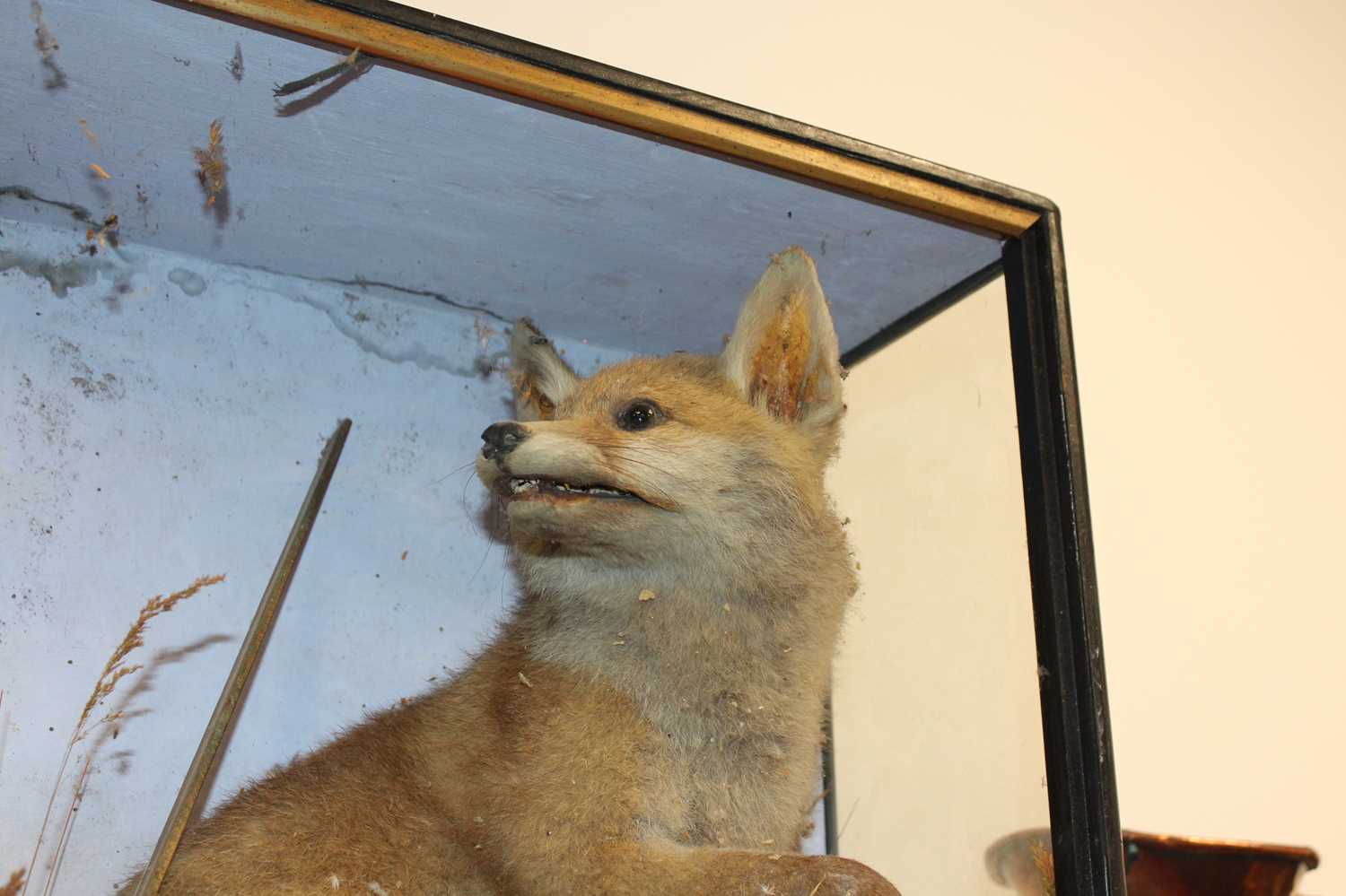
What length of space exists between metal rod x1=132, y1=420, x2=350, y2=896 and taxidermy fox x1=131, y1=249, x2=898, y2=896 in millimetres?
57

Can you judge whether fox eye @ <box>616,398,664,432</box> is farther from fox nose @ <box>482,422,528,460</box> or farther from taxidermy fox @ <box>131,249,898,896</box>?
fox nose @ <box>482,422,528,460</box>

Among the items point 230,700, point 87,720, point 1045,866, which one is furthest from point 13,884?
point 1045,866

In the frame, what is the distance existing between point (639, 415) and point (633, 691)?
372 millimetres

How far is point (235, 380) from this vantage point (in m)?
1.80

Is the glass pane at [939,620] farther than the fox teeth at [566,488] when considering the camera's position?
Yes

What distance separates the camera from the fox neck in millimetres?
1418

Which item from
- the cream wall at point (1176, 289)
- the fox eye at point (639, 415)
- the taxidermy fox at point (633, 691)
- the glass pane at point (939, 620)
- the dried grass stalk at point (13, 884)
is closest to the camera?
the taxidermy fox at point (633, 691)

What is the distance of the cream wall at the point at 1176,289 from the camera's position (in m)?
2.10

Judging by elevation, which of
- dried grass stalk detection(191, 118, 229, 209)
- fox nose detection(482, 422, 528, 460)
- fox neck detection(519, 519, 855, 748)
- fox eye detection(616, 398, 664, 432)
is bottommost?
fox neck detection(519, 519, 855, 748)

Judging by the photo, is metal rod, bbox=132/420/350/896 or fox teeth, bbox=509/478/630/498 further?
fox teeth, bbox=509/478/630/498

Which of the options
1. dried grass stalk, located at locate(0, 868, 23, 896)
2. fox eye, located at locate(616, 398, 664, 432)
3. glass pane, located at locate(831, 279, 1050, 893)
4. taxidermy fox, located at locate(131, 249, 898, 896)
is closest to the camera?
taxidermy fox, located at locate(131, 249, 898, 896)

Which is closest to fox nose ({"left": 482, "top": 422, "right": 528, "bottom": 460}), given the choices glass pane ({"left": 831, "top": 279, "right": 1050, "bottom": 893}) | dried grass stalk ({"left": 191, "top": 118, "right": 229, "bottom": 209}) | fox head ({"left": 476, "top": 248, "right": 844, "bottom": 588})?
fox head ({"left": 476, "top": 248, "right": 844, "bottom": 588})

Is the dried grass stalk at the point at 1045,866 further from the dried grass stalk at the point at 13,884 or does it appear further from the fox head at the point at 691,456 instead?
the dried grass stalk at the point at 13,884

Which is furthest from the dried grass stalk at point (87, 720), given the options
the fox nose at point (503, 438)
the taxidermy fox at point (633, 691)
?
the fox nose at point (503, 438)
